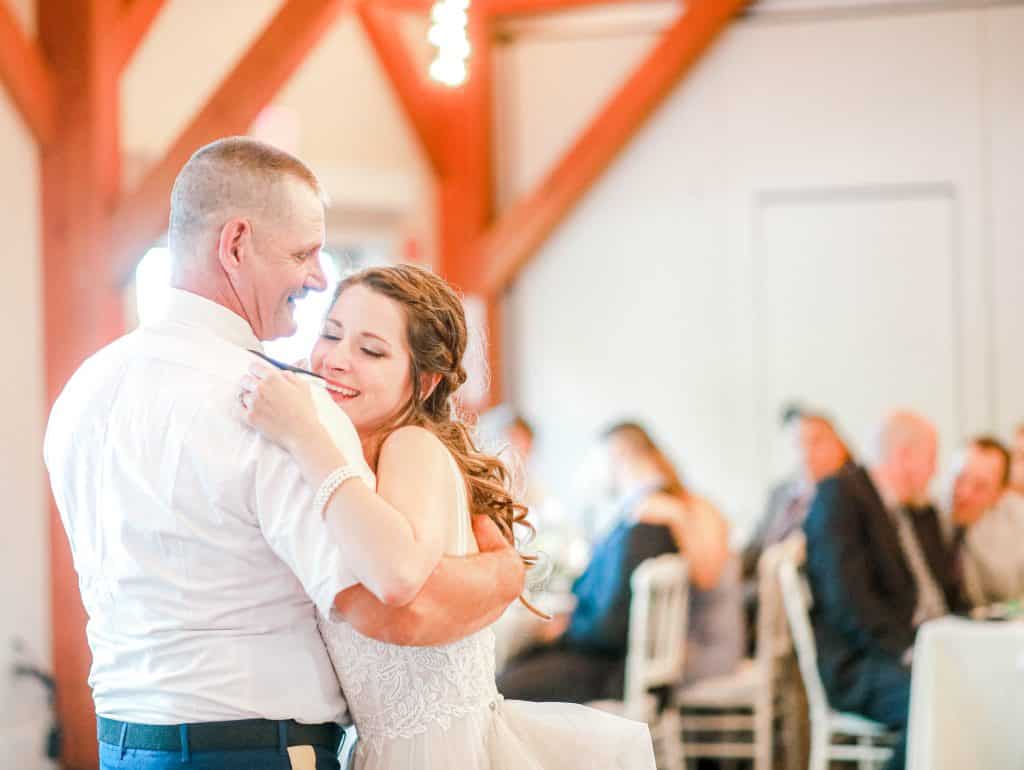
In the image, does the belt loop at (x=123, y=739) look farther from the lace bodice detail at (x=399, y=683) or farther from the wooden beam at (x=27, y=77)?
the wooden beam at (x=27, y=77)

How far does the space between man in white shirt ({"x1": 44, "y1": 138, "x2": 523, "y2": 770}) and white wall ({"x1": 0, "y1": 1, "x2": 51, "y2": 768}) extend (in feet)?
10.4

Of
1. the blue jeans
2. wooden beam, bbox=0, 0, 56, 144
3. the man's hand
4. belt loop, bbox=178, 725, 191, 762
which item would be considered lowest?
the blue jeans

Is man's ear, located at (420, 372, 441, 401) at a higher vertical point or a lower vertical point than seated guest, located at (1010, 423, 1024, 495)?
lower

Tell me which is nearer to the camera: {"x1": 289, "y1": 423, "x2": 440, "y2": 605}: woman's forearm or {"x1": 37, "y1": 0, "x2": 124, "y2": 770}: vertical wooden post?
{"x1": 289, "y1": 423, "x2": 440, "y2": 605}: woman's forearm

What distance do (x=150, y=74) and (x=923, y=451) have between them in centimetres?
357

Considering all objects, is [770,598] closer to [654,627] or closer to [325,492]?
[654,627]

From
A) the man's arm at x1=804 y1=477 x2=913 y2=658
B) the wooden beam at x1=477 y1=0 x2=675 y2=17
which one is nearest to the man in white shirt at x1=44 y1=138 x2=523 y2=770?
the man's arm at x1=804 y1=477 x2=913 y2=658

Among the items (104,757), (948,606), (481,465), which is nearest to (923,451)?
(948,606)

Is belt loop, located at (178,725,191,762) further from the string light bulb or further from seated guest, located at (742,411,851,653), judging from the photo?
seated guest, located at (742,411,851,653)

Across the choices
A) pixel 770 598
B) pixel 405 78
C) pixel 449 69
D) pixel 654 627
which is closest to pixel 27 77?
pixel 449 69

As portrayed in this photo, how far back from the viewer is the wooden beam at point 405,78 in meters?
7.58

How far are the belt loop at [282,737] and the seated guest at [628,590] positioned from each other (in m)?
2.84

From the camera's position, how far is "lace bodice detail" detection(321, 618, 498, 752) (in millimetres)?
1891

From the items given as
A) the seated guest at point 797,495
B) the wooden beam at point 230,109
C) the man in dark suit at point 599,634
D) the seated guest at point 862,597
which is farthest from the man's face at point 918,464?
the wooden beam at point 230,109
